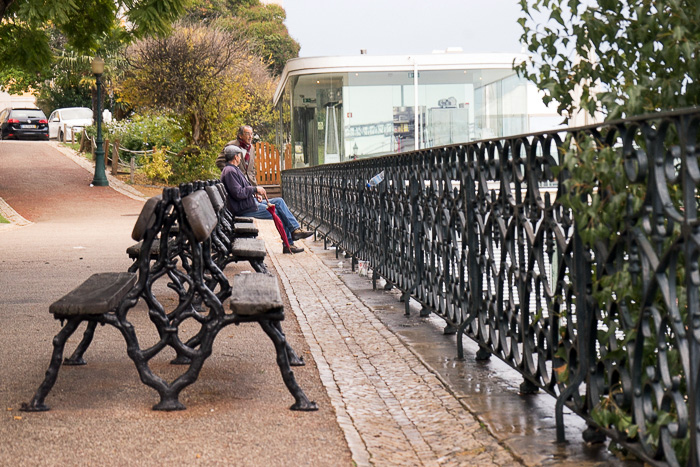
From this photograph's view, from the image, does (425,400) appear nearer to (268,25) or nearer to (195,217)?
(195,217)

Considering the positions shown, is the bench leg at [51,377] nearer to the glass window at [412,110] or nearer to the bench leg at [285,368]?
the bench leg at [285,368]

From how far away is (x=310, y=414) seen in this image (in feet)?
14.9

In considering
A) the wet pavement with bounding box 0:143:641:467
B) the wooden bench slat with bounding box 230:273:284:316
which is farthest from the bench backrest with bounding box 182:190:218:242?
the wet pavement with bounding box 0:143:641:467

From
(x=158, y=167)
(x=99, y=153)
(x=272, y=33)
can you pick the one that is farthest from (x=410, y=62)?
(x=272, y=33)

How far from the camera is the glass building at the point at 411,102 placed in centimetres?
2483

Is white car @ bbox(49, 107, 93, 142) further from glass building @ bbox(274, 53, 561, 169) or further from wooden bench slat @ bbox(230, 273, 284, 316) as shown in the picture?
wooden bench slat @ bbox(230, 273, 284, 316)

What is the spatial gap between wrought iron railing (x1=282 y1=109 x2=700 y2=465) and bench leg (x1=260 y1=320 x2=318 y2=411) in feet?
3.63

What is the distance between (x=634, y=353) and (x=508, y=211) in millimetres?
1667

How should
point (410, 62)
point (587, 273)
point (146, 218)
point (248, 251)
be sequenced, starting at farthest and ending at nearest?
point (410, 62) < point (248, 251) < point (146, 218) < point (587, 273)

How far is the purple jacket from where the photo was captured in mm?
10930

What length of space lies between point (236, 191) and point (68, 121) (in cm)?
4742

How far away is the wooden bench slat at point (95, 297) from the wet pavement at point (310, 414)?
50 cm

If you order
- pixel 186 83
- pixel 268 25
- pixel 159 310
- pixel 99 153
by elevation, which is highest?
pixel 268 25

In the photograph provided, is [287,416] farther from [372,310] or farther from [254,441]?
[372,310]
